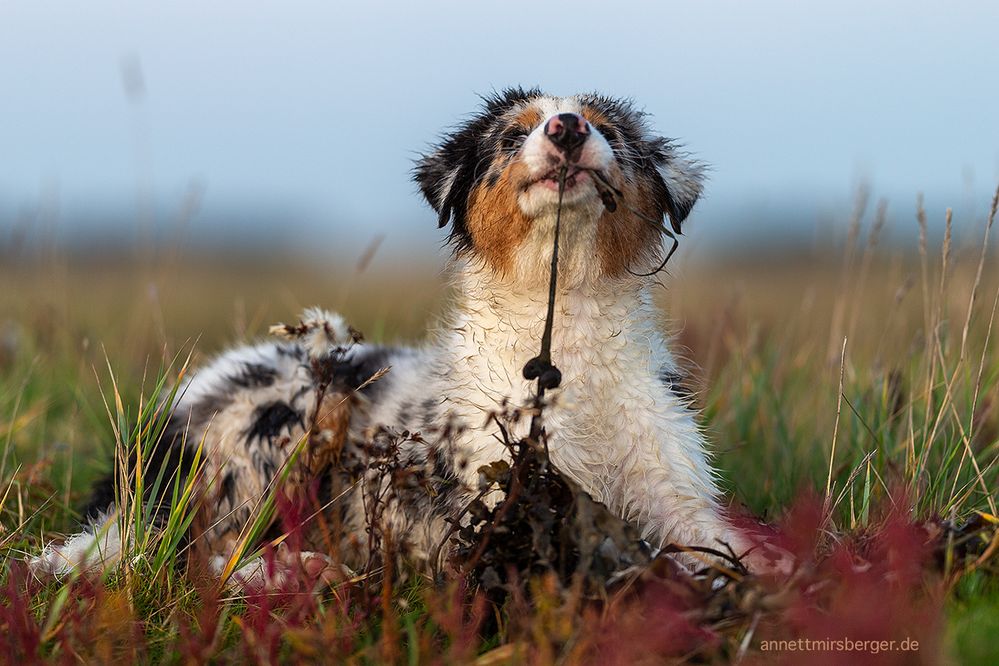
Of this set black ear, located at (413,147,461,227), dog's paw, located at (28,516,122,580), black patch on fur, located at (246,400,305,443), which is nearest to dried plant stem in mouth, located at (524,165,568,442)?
black ear, located at (413,147,461,227)

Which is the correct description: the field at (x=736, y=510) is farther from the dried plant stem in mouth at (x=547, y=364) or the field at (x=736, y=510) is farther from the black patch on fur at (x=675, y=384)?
the dried plant stem in mouth at (x=547, y=364)

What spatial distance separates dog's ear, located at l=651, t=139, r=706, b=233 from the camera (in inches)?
183

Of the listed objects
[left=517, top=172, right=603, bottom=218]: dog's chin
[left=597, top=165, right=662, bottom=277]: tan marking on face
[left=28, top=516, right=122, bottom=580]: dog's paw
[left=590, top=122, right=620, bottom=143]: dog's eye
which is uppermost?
[left=590, top=122, right=620, bottom=143]: dog's eye

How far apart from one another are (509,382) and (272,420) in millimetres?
1316

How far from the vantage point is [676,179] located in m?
4.69

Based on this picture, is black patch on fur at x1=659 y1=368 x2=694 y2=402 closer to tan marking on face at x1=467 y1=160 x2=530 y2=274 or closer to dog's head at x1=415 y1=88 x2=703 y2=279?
dog's head at x1=415 y1=88 x2=703 y2=279

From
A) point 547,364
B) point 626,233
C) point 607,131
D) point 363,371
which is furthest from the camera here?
point 363,371

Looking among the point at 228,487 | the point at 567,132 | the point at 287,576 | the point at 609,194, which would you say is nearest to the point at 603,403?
the point at 609,194

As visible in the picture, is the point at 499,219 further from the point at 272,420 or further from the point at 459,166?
the point at 272,420

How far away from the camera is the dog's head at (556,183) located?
408 cm

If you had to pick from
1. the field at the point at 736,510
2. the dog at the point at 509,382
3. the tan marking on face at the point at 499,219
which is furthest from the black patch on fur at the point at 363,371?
the tan marking on face at the point at 499,219

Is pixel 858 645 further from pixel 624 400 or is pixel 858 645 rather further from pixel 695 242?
pixel 695 242

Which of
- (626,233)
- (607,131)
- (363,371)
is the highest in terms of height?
(607,131)

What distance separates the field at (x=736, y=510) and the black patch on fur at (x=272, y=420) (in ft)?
1.65
